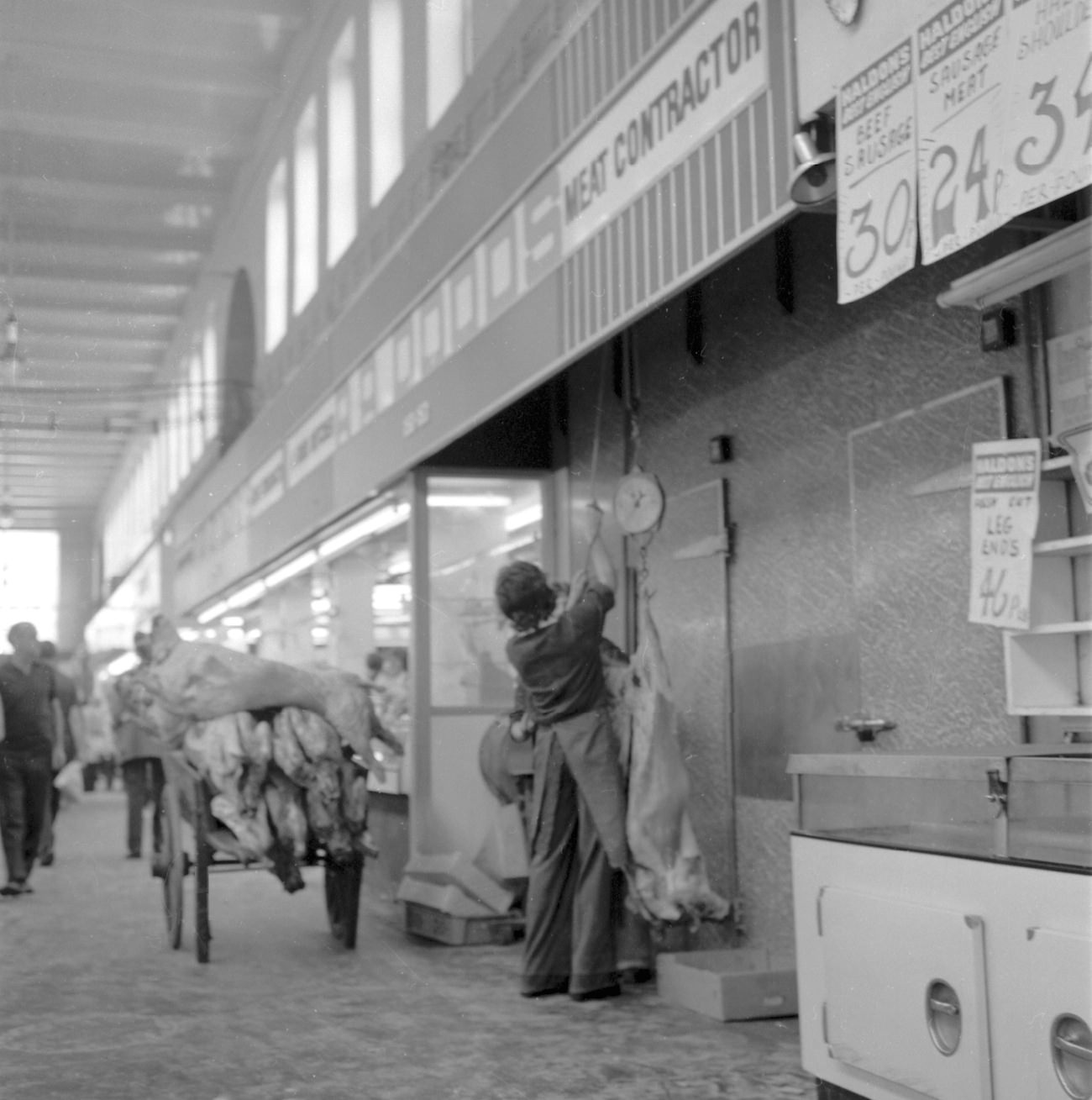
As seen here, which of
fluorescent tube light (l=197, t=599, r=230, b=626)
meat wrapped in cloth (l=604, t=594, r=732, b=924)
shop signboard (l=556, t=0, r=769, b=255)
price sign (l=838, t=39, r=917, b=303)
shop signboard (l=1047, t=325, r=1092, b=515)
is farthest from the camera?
Result: fluorescent tube light (l=197, t=599, r=230, b=626)

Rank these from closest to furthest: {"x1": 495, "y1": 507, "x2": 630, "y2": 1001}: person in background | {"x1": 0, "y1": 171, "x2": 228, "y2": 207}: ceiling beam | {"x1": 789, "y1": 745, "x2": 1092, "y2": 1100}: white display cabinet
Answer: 1. {"x1": 789, "y1": 745, "x2": 1092, "y2": 1100}: white display cabinet
2. {"x1": 495, "y1": 507, "x2": 630, "y2": 1001}: person in background
3. {"x1": 0, "y1": 171, "x2": 228, "y2": 207}: ceiling beam

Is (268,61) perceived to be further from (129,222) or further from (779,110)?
(779,110)

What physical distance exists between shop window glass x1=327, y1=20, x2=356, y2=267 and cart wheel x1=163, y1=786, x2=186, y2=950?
3831 mm

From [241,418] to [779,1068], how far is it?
864 centimetres

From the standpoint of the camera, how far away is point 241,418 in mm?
11945

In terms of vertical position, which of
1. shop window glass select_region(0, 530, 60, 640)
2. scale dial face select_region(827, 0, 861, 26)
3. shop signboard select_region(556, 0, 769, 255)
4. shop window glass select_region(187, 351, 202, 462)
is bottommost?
shop window glass select_region(0, 530, 60, 640)

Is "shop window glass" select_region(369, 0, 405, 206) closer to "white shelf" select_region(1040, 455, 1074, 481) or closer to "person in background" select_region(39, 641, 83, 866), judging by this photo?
"person in background" select_region(39, 641, 83, 866)

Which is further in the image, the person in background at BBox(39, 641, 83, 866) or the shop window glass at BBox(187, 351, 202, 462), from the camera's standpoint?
the shop window glass at BBox(187, 351, 202, 462)

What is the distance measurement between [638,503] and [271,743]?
6.18 feet

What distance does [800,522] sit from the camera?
5.42 metres

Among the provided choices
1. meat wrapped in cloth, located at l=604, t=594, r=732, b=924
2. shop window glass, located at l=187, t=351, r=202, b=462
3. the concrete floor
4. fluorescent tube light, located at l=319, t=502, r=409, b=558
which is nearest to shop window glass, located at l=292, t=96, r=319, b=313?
shop window glass, located at l=187, t=351, r=202, b=462

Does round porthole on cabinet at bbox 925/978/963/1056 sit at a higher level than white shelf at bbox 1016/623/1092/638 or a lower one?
lower

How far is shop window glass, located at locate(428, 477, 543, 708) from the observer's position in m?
7.74

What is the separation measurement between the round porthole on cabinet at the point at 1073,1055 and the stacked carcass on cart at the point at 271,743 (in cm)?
411
